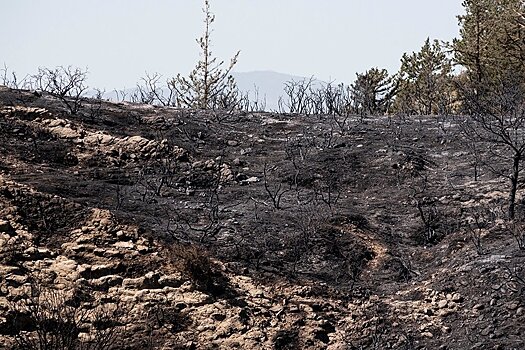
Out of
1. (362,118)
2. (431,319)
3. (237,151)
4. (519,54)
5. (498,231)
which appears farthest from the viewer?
(519,54)

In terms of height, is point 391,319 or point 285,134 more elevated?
point 285,134

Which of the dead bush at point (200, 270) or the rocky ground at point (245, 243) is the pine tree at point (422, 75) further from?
the dead bush at point (200, 270)

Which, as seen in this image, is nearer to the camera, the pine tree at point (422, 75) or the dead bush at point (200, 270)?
the dead bush at point (200, 270)

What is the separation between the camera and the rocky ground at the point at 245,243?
5461 millimetres

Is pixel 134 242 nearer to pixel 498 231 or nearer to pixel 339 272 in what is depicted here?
pixel 339 272

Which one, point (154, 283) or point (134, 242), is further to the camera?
point (134, 242)

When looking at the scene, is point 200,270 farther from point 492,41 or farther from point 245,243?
point 492,41

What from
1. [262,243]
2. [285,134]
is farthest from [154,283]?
[285,134]

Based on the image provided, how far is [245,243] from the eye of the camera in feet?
22.4

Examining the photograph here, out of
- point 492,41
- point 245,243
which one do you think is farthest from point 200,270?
point 492,41

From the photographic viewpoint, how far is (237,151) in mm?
10234

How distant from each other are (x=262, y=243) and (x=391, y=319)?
1698 millimetres

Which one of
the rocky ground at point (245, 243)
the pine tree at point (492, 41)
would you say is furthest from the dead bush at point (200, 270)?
the pine tree at point (492, 41)

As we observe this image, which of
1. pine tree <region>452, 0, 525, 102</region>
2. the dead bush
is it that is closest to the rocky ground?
the dead bush
